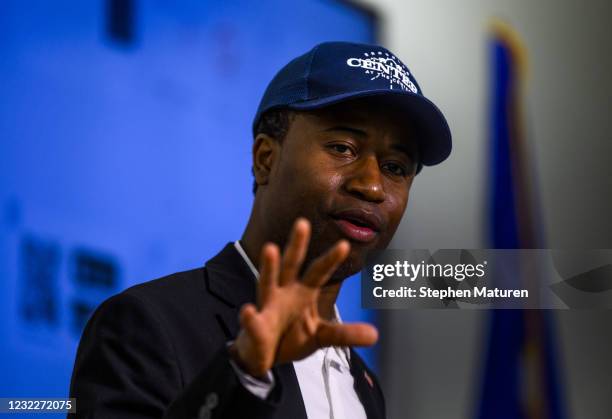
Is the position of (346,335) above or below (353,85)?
below

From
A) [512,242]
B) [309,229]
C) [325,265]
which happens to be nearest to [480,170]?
[512,242]

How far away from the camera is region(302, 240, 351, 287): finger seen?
80cm

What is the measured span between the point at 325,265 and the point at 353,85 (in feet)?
1.58

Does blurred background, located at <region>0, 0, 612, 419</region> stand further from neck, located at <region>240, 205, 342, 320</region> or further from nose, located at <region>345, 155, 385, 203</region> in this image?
nose, located at <region>345, 155, 385, 203</region>

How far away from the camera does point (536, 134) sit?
86.1 inches

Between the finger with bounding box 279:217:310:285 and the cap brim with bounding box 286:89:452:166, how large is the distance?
0.45m

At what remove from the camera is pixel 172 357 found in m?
1.04

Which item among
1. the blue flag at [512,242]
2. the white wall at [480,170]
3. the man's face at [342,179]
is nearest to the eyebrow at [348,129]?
the man's face at [342,179]

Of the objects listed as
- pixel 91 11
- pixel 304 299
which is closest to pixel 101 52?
pixel 91 11

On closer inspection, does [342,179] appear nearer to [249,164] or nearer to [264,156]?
[264,156]

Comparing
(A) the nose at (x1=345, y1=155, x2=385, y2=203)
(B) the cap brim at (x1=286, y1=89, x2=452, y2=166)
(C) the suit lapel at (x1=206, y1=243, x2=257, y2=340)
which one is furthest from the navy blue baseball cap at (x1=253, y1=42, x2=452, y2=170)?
(C) the suit lapel at (x1=206, y1=243, x2=257, y2=340)

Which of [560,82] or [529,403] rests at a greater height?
[560,82]

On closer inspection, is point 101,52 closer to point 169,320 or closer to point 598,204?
point 169,320

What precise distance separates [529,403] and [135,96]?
1203 mm
